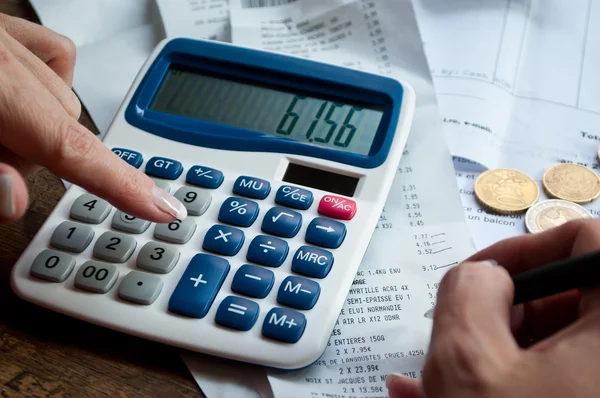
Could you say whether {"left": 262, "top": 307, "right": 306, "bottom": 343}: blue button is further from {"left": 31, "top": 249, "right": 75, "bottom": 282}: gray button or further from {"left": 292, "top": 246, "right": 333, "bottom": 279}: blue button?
{"left": 31, "top": 249, "right": 75, "bottom": 282}: gray button

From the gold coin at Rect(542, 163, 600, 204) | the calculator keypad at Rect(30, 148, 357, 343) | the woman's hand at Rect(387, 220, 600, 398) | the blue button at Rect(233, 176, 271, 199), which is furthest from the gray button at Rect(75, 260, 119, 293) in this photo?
the gold coin at Rect(542, 163, 600, 204)

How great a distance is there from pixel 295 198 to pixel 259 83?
0.13 meters

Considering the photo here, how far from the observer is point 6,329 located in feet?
1.46

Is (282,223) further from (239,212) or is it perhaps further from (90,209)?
(90,209)

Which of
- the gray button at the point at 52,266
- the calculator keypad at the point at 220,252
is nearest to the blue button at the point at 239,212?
the calculator keypad at the point at 220,252

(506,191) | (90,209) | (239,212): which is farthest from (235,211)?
(506,191)

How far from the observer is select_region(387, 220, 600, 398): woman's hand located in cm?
27

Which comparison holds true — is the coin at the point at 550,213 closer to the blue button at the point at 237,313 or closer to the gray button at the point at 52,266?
the blue button at the point at 237,313

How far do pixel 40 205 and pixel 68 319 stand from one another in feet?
0.37

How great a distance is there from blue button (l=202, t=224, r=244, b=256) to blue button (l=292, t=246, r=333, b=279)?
41 millimetres

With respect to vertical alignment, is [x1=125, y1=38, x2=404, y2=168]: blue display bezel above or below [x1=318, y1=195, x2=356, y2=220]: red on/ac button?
above

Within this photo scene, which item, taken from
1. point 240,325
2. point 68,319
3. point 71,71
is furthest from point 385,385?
point 71,71

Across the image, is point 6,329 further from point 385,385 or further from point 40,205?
point 385,385

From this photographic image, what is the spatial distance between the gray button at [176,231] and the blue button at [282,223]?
0.05 metres
